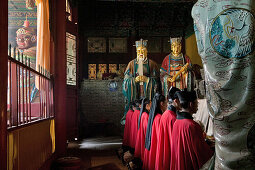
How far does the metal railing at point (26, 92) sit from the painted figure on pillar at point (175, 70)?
2.57 metres

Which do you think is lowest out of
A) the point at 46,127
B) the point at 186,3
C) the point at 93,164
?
the point at 93,164

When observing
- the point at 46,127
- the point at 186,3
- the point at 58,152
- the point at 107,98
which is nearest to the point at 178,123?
the point at 46,127

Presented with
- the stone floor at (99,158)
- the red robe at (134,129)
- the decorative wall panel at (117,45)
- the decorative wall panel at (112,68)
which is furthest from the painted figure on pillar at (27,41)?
the decorative wall panel at (117,45)

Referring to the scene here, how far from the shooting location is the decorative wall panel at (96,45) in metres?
10.3

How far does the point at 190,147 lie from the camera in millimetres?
2258

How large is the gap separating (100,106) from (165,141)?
263 inches

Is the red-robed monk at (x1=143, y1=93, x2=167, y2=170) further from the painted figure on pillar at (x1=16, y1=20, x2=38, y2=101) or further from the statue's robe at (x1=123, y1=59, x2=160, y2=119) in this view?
the painted figure on pillar at (x1=16, y1=20, x2=38, y2=101)

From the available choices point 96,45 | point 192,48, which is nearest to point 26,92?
point 96,45

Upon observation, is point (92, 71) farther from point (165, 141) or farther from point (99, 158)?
point (165, 141)

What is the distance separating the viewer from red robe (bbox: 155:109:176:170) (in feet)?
9.43

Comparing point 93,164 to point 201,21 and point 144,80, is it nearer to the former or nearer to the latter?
point 144,80

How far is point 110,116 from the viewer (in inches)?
371

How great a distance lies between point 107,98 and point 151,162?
613cm

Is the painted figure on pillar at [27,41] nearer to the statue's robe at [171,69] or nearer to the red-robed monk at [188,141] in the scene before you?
the statue's robe at [171,69]
